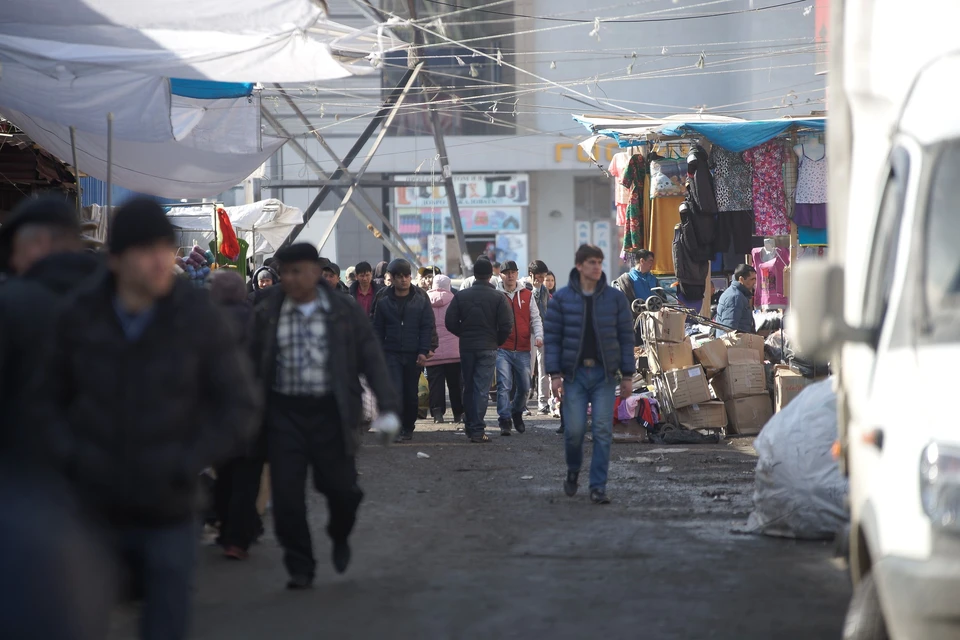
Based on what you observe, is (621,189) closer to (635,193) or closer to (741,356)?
(635,193)

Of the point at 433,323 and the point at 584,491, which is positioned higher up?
the point at 433,323

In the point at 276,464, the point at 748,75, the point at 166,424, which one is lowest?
the point at 276,464

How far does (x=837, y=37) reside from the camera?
18.4 ft

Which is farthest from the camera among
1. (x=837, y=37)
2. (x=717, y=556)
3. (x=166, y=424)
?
(x=717, y=556)

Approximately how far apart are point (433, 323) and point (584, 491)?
409 cm

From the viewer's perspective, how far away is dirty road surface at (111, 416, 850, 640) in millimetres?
5945

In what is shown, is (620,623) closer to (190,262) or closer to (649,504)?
(649,504)

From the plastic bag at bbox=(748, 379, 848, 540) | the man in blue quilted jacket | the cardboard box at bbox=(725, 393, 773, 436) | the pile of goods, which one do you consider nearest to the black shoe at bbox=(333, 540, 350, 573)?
the plastic bag at bbox=(748, 379, 848, 540)

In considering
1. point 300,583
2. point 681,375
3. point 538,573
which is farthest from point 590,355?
point 681,375

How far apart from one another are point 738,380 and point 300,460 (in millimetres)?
8581

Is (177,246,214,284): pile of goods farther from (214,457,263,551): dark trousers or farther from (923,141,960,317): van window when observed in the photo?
(923,141,960,317): van window

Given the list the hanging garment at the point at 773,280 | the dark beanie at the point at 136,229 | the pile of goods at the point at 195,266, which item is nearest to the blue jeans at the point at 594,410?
the pile of goods at the point at 195,266

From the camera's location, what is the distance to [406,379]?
46.0 feet

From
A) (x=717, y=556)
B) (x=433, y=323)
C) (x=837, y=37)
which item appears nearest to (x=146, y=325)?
(x=837, y=37)
